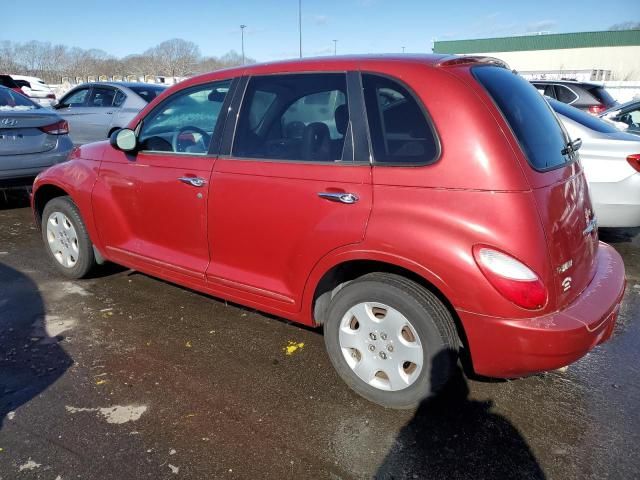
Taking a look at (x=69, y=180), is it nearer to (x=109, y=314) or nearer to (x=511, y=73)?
(x=109, y=314)

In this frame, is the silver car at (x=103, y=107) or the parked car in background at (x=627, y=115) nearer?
the parked car in background at (x=627, y=115)

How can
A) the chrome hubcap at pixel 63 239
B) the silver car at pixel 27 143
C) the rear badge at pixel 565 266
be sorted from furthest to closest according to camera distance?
1. the silver car at pixel 27 143
2. the chrome hubcap at pixel 63 239
3. the rear badge at pixel 565 266

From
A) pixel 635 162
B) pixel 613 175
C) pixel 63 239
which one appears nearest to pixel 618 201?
pixel 613 175

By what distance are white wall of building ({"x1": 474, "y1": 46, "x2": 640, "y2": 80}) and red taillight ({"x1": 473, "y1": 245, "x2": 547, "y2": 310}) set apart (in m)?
68.2

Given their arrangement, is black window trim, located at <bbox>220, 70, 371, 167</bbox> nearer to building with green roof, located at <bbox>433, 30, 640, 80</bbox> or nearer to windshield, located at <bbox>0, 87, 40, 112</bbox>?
windshield, located at <bbox>0, 87, 40, 112</bbox>

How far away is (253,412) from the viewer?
8.83 feet

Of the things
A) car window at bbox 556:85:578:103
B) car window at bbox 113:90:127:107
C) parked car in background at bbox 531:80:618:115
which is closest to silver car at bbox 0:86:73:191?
car window at bbox 113:90:127:107

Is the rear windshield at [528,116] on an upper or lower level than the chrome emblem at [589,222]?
upper

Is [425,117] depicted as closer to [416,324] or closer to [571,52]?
[416,324]

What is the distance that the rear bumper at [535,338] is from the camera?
2.26 meters

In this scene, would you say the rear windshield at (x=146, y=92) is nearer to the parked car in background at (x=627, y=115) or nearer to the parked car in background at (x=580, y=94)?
the parked car in background at (x=580, y=94)

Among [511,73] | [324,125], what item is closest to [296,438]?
[324,125]

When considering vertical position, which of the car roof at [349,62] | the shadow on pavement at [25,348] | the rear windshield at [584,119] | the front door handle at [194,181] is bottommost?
the shadow on pavement at [25,348]

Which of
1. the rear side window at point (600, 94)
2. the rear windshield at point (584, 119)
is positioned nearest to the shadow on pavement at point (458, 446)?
the rear windshield at point (584, 119)
